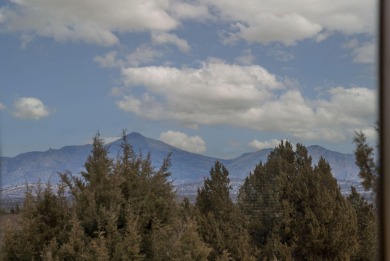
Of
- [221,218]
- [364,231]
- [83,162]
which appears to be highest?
[83,162]

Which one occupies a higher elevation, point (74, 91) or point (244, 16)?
point (244, 16)

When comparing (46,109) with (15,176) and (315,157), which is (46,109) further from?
(315,157)

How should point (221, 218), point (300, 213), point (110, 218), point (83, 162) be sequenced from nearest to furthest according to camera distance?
point (110, 218), point (83, 162), point (221, 218), point (300, 213)

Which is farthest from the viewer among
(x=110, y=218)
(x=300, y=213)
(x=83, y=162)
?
(x=300, y=213)

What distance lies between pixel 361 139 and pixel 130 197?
1.15m

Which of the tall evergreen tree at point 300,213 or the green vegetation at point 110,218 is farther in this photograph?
the tall evergreen tree at point 300,213

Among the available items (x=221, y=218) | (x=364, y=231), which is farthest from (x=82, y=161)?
(x=364, y=231)

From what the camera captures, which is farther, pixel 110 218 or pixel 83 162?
pixel 83 162

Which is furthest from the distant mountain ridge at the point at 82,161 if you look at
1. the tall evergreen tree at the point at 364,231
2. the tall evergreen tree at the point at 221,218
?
the tall evergreen tree at the point at 364,231

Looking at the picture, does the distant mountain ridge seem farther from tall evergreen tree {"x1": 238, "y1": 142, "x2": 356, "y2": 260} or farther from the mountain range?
tall evergreen tree {"x1": 238, "y1": 142, "x2": 356, "y2": 260}

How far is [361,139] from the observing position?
1.46 metres

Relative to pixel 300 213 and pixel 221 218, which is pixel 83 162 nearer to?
pixel 221 218

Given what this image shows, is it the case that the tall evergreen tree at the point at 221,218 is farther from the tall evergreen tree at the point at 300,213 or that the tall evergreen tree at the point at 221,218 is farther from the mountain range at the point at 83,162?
the mountain range at the point at 83,162

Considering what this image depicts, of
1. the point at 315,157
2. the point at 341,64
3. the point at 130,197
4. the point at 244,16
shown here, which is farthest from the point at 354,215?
the point at 130,197
